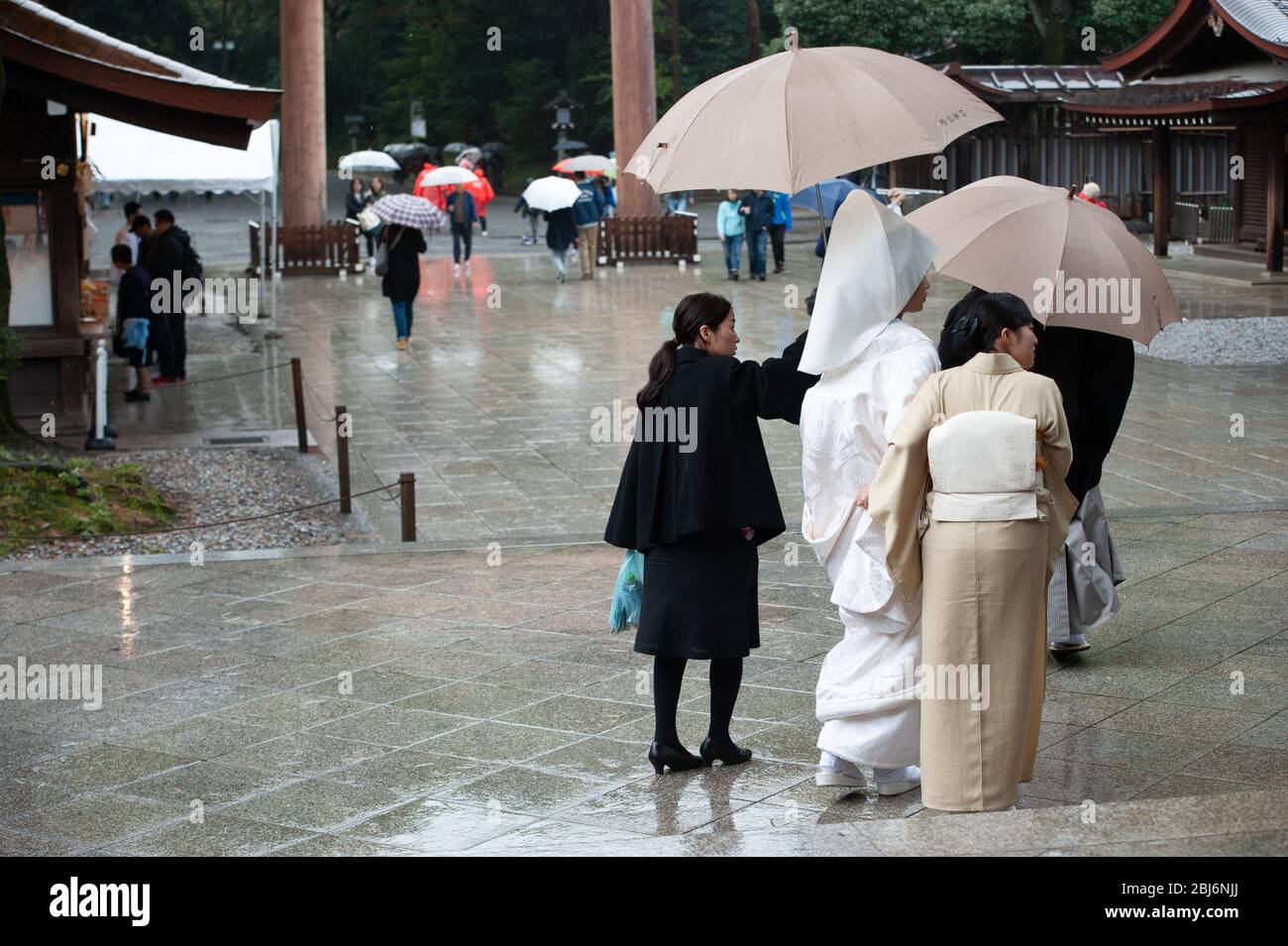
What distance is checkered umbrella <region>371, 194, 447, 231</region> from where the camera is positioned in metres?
17.4

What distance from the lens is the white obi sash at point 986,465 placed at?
4613 millimetres

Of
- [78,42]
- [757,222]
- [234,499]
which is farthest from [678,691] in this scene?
[757,222]

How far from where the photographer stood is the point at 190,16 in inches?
1997

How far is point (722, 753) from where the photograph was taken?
5.49m

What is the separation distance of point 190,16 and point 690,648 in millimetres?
50272

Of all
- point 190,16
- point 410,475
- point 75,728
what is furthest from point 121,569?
point 190,16

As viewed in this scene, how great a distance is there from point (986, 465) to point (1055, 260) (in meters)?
1.61

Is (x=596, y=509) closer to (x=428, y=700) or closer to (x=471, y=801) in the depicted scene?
(x=428, y=700)

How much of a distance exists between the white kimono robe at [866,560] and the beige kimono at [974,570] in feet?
0.46

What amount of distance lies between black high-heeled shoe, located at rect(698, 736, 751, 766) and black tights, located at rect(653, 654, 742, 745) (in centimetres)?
2

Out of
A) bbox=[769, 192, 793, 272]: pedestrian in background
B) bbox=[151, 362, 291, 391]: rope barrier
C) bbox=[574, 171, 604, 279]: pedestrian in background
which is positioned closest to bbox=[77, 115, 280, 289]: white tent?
bbox=[151, 362, 291, 391]: rope barrier

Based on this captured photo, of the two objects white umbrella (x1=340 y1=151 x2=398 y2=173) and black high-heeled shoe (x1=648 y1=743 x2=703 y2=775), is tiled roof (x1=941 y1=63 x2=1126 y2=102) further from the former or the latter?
black high-heeled shoe (x1=648 y1=743 x2=703 y2=775)

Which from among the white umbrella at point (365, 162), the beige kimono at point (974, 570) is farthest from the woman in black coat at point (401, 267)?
the white umbrella at point (365, 162)

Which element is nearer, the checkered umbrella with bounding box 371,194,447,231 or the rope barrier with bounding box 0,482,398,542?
the rope barrier with bounding box 0,482,398,542
